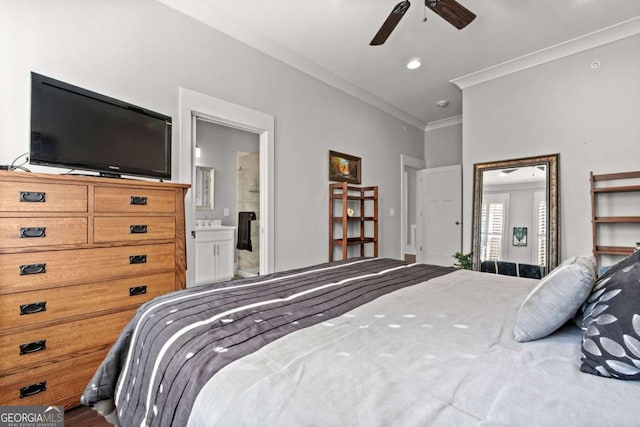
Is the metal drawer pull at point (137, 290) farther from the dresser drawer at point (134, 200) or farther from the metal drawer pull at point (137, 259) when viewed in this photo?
the dresser drawer at point (134, 200)

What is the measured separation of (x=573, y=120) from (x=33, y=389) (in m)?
4.83

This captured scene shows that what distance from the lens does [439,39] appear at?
3033 millimetres

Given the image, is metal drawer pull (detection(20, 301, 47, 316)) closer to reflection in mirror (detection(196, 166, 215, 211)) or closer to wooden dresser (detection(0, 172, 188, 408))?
wooden dresser (detection(0, 172, 188, 408))

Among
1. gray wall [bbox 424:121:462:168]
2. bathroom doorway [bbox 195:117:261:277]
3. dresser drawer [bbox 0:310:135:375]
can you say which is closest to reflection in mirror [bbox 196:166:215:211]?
bathroom doorway [bbox 195:117:261:277]

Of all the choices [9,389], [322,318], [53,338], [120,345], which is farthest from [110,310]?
[322,318]

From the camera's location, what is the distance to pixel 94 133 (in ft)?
6.08

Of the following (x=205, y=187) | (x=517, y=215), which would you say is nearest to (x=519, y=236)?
(x=517, y=215)

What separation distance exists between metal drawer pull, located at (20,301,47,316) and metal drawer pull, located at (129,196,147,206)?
2.17 ft

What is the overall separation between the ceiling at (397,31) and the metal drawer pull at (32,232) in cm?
196

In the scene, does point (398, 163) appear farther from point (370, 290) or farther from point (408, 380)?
point (408, 380)

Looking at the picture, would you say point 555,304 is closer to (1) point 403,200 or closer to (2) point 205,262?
(2) point 205,262

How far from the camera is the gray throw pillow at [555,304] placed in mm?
854

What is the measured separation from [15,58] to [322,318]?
2.32 m

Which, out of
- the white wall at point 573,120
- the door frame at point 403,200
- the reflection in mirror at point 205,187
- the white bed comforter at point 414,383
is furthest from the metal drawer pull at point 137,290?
the door frame at point 403,200
